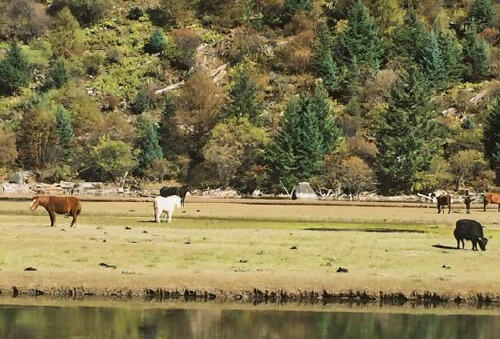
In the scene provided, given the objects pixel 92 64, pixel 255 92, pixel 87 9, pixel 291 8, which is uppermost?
pixel 87 9

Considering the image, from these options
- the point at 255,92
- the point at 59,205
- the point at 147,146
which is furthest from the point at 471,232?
the point at 255,92

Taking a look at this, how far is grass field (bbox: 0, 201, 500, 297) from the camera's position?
26.0 meters

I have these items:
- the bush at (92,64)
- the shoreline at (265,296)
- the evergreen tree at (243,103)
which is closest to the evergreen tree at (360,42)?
the evergreen tree at (243,103)

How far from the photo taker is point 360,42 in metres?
152

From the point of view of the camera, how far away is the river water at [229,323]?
2036cm

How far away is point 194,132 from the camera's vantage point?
427 feet

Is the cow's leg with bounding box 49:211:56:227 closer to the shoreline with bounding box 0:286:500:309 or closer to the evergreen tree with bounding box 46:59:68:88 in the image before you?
the shoreline with bounding box 0:286:500:309

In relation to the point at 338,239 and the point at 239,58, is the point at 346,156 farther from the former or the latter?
the point at 338,239

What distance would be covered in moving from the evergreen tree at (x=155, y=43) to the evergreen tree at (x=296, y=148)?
198 ft

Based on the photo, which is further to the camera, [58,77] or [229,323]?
[58,77]

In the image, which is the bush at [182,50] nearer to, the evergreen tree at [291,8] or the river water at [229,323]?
the evergreen tree at [291,8]

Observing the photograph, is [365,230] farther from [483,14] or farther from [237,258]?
[483,14]

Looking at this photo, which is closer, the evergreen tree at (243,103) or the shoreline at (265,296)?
the shoreline at (265,296)

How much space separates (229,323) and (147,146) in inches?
4128
